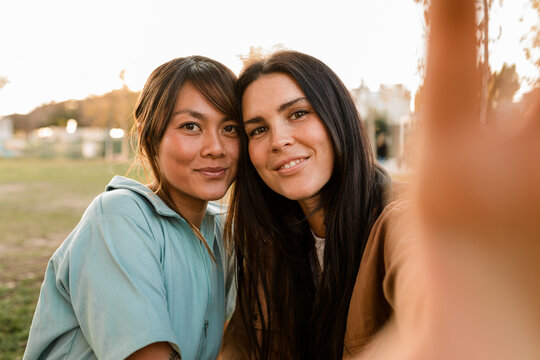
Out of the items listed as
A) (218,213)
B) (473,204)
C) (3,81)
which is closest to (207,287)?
(218,213)

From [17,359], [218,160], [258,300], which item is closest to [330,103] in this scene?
[218,160]

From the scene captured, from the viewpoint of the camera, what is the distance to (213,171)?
200 cm

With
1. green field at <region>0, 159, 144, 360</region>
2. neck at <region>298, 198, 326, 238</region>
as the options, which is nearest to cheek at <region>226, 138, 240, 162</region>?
neck at <region>298, 198, 326, 238</region>

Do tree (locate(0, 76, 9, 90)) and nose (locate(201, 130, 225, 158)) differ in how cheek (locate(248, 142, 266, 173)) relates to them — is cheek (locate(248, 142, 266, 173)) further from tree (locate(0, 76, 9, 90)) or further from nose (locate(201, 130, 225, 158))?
tree (locate(0, 76, 9, 90))

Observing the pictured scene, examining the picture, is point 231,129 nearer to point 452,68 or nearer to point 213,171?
point 213,171

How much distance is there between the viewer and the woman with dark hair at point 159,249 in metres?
1.52

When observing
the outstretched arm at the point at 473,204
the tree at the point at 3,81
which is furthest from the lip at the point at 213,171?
the tree at the point at 3,81

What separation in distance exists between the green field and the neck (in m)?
1.37

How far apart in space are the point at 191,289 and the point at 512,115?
1.68 metres

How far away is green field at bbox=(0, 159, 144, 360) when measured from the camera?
12.0ft

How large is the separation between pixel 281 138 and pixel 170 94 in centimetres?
57

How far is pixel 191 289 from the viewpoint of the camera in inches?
73.6

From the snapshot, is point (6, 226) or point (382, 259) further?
point (6, 226)

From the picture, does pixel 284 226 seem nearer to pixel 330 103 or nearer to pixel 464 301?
pixel 330 103
